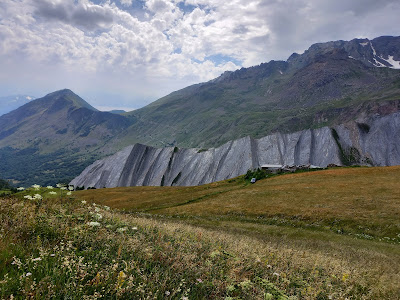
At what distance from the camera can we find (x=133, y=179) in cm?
12938

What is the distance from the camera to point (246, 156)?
119500 mm

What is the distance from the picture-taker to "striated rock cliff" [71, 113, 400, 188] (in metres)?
121

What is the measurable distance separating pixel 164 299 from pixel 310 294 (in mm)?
4741

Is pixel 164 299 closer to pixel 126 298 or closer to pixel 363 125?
pixel 126 298

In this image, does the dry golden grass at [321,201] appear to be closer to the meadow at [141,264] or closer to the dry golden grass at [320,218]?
the dry golden grass at [320,218]

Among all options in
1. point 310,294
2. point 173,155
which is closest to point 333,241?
point 310,294

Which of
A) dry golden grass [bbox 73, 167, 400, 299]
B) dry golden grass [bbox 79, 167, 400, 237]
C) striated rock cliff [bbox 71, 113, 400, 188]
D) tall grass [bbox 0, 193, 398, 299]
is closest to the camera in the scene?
tall grass [bbox 0, 193, 398, 299]

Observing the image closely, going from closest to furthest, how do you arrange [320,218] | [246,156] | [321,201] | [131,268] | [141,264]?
[131,268], [141,264], [320,218], [321,201], [246,156]

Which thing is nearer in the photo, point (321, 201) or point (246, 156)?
point (321, 201)

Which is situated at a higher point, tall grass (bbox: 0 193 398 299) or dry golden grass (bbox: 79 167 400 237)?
tall grass (bbox: 0 193 398 299)

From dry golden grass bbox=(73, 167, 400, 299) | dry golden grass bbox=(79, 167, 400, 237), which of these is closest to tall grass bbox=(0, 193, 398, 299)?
dry golden grass bbox=(73, 167, 400, 299)

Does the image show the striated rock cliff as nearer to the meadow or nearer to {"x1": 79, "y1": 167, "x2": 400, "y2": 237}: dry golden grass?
{"x1": 79, "y1": 167, "x2": 400, "y2": 237}: dry golden grass

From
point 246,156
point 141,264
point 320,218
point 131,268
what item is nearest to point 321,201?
point 320,218

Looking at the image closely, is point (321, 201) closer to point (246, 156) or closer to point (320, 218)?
point (320, 218)
